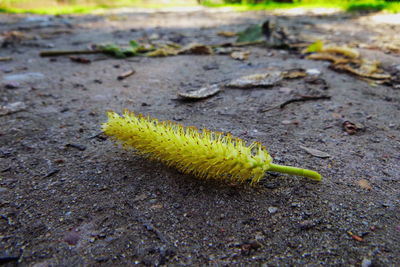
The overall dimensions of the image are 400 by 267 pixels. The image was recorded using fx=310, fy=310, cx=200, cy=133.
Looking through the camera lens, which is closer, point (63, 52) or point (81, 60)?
point (81, 60)

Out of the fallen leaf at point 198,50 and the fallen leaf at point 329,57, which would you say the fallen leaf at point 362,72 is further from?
the fallen leaf at point 198,50

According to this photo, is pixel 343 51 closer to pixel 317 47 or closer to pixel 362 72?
pixel 317 47

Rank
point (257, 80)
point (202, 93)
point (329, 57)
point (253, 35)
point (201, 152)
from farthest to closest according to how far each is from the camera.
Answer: point (253, 35)
point (329, 57)
point (257, 80)
point (202, 93)
point (201, 152)

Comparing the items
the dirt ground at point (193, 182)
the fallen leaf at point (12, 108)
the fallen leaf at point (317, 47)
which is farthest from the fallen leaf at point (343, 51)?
the fallen leaf at point (12, 108)

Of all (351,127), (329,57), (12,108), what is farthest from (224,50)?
(12,108)

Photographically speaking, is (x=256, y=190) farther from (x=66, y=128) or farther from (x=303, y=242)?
(x=66, y=128)
